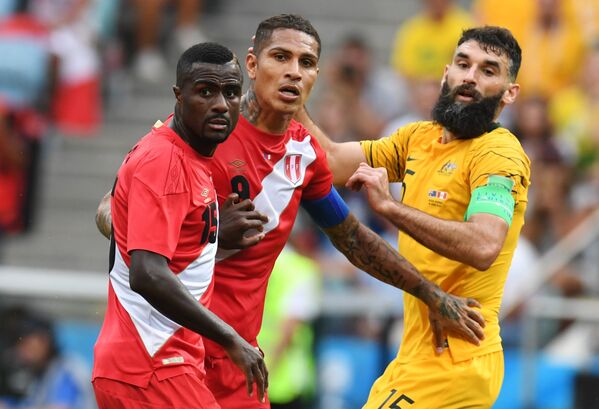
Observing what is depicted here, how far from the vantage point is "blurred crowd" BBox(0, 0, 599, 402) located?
12211mm

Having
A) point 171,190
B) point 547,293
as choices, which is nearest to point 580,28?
point 547,293

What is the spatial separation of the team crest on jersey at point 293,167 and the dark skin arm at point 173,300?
49.2 inches

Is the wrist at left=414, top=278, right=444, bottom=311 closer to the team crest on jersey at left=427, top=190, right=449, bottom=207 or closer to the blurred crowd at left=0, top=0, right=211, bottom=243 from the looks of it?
the team crest on jersey at left=427, top=190, right=449, bottom=207

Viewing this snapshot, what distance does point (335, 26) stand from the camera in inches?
630

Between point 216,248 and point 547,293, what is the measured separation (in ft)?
19.7

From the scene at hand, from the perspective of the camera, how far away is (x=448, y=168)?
22.5ft

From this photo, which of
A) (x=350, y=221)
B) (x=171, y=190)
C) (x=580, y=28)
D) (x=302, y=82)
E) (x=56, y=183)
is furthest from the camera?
(x=56, y=183)

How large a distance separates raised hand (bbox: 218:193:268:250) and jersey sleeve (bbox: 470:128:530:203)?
1123 millimetres

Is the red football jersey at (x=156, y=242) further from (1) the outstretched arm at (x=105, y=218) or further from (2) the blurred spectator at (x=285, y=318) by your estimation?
(2) the blurred spectator at (x=285, y=318)

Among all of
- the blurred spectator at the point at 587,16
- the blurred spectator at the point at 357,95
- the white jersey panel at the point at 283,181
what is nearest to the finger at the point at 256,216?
the white jersey panel at the point at 283,181

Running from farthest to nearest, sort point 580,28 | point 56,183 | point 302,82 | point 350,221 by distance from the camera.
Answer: point 56,183 → point 580,28 → point 350,221 → point 302,82

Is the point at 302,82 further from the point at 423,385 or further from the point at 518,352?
the point at 518,352

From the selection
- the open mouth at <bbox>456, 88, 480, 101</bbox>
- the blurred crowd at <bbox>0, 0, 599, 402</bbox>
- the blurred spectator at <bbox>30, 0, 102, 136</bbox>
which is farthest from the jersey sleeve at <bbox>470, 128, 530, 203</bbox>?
the blurred spectator at <bbox>30, 0, 102, 136</bbox>

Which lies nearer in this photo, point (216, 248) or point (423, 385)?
point (216, 248)
